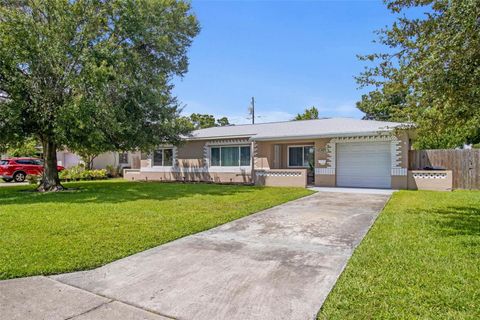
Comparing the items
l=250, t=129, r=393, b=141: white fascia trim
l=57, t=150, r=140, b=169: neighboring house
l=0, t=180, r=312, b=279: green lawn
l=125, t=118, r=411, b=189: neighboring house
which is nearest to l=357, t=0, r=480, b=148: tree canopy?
l=125, t=118, r=411, b=189: neighboring house

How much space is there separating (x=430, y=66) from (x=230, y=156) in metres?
14.8

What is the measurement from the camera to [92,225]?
23.7 feet

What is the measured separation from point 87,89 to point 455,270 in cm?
1333

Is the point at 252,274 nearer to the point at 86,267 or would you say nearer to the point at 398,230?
the point at 86,267

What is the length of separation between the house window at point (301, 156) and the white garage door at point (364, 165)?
269cm

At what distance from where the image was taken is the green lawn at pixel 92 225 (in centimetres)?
493

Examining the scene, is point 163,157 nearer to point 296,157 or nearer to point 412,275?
point 296,157

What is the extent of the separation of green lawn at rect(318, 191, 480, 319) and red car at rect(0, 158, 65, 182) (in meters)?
23.3

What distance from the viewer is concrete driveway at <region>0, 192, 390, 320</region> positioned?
3.38 meters

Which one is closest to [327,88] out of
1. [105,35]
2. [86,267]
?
[105,35]

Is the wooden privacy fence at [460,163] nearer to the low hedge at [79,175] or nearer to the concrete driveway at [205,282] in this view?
the concrete driveway at [205,282]

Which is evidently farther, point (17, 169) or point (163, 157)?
point (163, 157)

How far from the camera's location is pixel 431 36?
21.1 feet

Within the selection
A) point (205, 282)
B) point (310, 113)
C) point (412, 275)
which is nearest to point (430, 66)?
point (412, 275)
